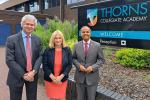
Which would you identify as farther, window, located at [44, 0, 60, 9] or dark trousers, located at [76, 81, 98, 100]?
window, located at [44, 0, 60, 9]

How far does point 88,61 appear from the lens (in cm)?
224

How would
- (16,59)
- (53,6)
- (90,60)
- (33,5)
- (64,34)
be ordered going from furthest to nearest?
(33,5), (53,6), (64,34), (90,60), (16,59)

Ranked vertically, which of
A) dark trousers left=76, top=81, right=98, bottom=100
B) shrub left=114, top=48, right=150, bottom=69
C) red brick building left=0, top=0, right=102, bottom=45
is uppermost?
red brick building left=0, top=0, right=102, bottom=45

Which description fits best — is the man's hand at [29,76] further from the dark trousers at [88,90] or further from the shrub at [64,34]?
the shrub at [64,34]

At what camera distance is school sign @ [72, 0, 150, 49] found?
2.90 metres

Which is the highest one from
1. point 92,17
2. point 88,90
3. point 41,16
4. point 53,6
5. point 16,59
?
point 53,6

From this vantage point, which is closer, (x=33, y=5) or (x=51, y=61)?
(x=51, y=61)

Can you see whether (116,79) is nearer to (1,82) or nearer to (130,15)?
(130,15)

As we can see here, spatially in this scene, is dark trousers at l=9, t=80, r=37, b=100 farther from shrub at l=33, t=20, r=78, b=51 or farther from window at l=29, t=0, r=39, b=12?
window at l=29, t=0, r=39, b=12

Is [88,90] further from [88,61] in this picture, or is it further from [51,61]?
[51,61]

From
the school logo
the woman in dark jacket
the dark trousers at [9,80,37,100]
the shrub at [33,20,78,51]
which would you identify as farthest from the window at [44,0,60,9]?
the dark trousers at [9,80,37,100]

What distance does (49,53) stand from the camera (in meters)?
2.30

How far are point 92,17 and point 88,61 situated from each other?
7.06ft

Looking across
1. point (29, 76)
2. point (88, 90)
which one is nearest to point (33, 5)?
point (29, 76)
